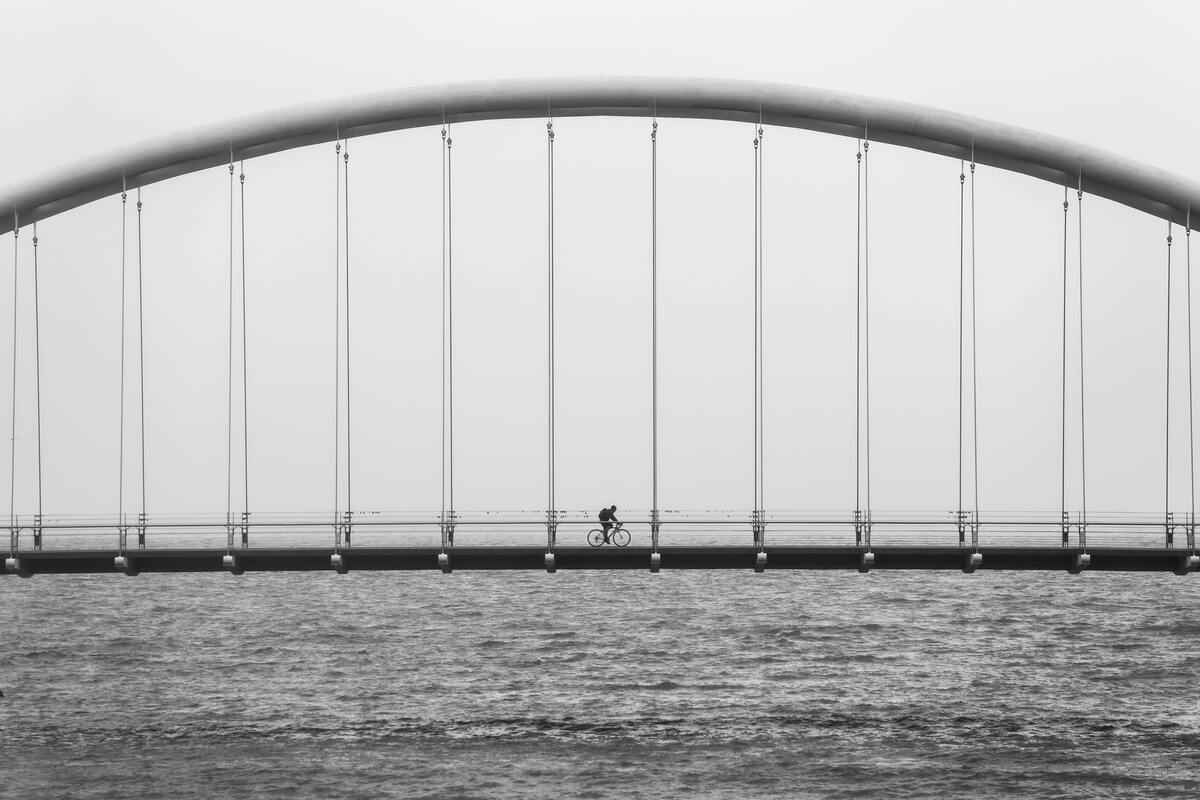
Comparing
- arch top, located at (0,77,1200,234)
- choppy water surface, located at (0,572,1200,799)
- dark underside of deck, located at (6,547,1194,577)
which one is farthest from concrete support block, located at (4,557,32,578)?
arch top, located at (0,77,1200,234)

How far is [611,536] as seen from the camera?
36000mm

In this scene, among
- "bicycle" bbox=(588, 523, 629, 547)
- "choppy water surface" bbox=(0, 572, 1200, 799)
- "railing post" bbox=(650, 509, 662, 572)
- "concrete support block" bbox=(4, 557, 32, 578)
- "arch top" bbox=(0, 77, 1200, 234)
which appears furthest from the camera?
"choppy water surface" bbox=(0, 572, 1200, 799)

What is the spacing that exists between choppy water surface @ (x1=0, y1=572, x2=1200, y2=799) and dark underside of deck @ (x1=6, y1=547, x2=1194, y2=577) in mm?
7192

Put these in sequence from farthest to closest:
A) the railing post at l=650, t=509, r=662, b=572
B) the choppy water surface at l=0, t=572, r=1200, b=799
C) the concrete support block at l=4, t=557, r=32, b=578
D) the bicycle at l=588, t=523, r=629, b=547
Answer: the choppy water surface at l=0, t=572, r=1200, b=799
the bicycle at l=588, t=523, r=629, b=547
the concrete support block at l=4, t=557, r=32, b=578
the railing post at l=650, t=509, r=662, b=572

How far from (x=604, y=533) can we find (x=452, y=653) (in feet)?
160

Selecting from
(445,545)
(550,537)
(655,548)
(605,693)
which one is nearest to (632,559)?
(655,548)

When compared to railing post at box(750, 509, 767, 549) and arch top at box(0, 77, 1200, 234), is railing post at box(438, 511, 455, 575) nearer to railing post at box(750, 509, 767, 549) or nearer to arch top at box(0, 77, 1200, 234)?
railing post at box(750, 509, 767, 549)

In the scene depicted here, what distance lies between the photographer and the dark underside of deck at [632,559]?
108 ft

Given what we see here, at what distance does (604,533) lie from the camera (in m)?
35.1

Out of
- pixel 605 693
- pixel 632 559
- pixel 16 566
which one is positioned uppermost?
pixel 632 559

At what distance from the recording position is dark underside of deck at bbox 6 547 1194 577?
3278 centimetres

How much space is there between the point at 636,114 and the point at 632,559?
12041 mm

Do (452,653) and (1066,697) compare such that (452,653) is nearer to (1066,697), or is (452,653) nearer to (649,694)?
(649,694)

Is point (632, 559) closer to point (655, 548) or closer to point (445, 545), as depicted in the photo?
point (655, 548)
